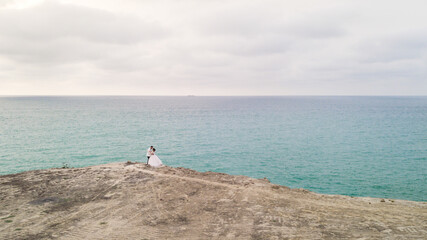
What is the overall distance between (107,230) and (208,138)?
1630 inches

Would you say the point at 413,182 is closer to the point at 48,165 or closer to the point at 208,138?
the point at 208,138

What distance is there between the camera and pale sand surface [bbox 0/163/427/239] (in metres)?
11.1

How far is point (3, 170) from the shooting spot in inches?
1228

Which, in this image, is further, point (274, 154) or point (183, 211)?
point (274, 154)

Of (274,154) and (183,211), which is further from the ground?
(183,211)

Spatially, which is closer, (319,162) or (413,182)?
(413,182)

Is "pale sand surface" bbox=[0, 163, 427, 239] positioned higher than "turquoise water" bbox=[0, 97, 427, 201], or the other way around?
"pale sand surface" bbox=[0, 163, 427, 239]

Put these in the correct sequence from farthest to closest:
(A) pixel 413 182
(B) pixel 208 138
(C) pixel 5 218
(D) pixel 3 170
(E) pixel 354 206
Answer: (B) pixel 208 138 < (D) pixel 3 170 < (A) pixel 413 182 < (E) pixel 354 206 < (C) pixel 5 218

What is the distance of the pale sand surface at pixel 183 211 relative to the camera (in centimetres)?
1113

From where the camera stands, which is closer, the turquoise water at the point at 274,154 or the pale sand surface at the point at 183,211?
the pale sand surface at the point at 183,211

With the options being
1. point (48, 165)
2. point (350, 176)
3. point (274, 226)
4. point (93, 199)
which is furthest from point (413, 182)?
point (48, 165)

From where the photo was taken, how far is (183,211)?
13.6 m

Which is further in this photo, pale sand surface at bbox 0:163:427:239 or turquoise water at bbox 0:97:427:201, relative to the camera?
turquoise water at bbox 0:97:427:201

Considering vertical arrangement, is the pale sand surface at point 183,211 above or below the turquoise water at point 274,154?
above
